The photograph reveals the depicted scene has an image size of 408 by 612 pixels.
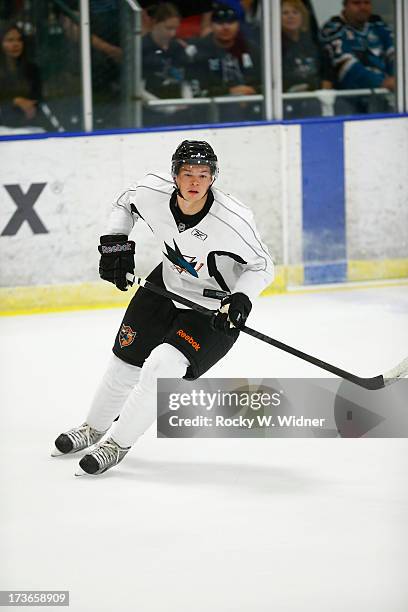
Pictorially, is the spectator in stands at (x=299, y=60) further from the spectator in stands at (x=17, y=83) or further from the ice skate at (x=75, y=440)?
the ice skate at (x=75, y=440)

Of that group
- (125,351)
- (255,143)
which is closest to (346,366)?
(125,351)

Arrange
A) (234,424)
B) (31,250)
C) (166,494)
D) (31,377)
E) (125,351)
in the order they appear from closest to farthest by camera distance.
A: (166,494) → (125,351) → (234,424) → (31,377) → (31,250)

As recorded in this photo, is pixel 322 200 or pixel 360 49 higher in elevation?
pixel 360 49

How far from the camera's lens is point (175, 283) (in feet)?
12.2

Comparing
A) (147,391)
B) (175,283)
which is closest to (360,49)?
(175,283)

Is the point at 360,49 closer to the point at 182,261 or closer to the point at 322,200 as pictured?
the point at 322,200

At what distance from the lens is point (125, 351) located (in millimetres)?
3660

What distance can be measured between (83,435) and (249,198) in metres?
2.77

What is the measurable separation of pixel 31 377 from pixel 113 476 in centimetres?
130

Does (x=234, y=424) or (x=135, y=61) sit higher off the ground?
(x=135, y=61)

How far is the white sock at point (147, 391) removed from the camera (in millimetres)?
3469

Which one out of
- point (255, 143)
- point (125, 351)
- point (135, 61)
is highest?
point (135, 61)

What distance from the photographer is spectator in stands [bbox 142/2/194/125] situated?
6.38 meters

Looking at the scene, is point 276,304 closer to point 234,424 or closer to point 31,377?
point 31,377
